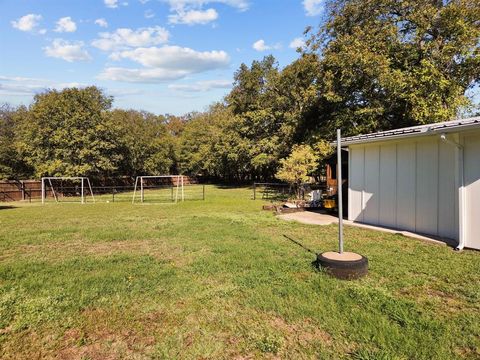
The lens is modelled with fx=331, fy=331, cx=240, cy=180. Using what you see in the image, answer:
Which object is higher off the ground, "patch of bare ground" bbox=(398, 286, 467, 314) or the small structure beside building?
the small structure beside building

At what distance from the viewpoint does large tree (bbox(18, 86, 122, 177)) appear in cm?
2219

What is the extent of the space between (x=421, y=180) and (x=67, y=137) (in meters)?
22.2

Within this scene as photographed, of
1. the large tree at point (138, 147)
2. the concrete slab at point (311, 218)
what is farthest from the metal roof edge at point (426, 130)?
the large tree at point (138, 147)

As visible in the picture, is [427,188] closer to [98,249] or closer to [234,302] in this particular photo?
[234,302]

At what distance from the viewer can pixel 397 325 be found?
3.20 m

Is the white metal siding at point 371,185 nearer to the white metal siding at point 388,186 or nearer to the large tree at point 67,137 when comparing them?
the white metal siding at point 388,186

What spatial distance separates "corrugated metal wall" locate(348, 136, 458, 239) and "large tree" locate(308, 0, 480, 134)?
20.3 ft

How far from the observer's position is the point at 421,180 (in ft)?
23.5

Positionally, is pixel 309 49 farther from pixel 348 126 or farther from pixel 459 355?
pixel 459 355

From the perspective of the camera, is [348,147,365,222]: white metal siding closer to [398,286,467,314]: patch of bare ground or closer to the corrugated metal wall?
the corrugated metal wall

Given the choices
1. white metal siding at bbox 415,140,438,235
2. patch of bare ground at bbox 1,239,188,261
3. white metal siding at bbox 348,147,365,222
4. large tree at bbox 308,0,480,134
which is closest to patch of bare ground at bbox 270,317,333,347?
patch of bare ground at bbox 1,239,188,261

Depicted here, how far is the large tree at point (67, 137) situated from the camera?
2219cm

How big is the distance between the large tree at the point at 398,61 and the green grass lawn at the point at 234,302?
8.93 meters

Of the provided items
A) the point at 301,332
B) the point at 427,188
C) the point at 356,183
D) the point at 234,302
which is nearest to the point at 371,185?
the point at 356,183
